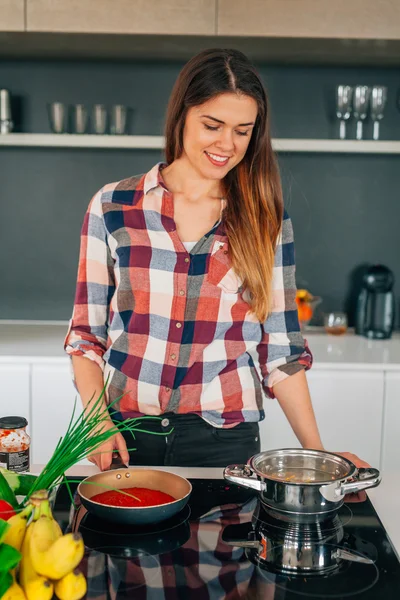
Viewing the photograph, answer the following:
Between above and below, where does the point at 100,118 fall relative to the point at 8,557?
above

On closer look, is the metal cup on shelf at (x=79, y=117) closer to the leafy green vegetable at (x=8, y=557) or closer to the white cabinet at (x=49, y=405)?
the white cabinet at (x=49, y=405)

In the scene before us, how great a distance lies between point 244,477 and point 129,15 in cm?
198

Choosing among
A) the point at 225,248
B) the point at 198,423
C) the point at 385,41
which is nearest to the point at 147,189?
the point at 225,248

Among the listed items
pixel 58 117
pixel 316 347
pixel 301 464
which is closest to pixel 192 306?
pixel 301 464

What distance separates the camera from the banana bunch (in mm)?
777

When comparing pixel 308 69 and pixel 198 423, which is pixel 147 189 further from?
pixel 308 69

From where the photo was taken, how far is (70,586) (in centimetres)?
81

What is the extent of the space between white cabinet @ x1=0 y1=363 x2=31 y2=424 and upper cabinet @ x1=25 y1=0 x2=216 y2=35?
124 centimetres

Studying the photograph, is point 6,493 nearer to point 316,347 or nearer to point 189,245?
point 189,245

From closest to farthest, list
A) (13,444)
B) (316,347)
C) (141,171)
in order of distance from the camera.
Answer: (13,444) < (316,347) < (141,171)

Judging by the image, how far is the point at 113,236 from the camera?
1.58 meters

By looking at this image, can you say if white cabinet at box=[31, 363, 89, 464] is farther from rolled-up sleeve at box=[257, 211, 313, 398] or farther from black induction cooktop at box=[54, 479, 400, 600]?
black induction cooktop at box=[54, 479, 400, 600]

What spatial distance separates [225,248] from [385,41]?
1.49 m

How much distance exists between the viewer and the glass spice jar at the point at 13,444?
122 centimetres
